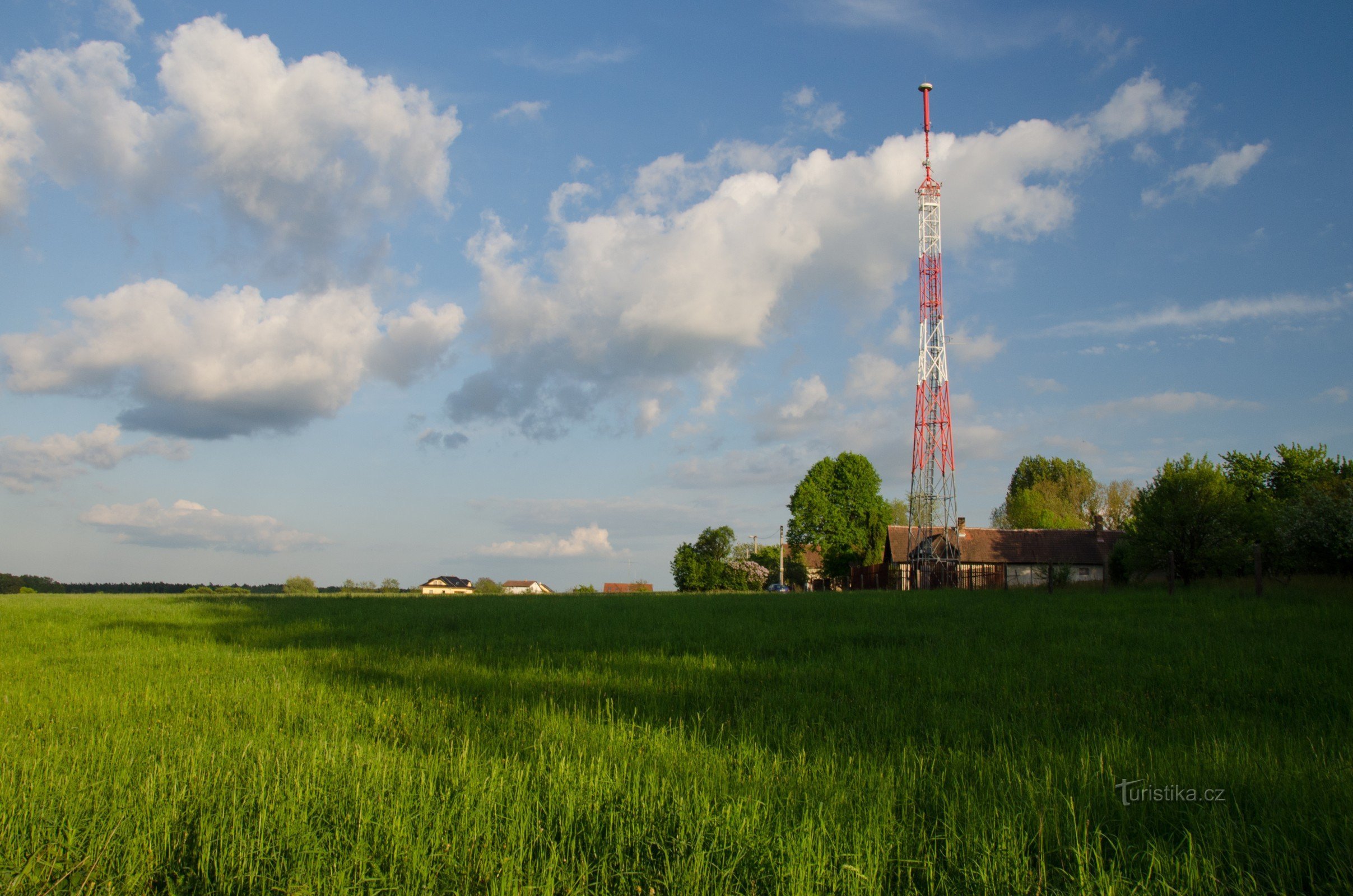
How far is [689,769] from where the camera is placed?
4934 millimetres

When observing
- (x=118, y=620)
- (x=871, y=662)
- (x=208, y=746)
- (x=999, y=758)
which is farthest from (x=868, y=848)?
(x=118, y=620)

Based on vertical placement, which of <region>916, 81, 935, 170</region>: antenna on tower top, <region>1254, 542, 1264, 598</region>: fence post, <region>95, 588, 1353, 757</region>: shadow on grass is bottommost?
<region>95, 588, 1353, 757</region>: shadow on grass

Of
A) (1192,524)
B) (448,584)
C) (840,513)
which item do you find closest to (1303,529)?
(1192,524)

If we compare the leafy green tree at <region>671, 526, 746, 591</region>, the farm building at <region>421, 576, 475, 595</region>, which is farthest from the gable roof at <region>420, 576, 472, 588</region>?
the leafy green tree at <region>671, 526, 746, 591</region>

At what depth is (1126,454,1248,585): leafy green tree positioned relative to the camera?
90.9 ft

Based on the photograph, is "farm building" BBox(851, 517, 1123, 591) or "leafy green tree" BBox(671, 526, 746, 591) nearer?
"farm building" BBox(851, 517, 1123, 591)

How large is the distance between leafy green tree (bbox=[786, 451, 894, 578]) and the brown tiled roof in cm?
1234

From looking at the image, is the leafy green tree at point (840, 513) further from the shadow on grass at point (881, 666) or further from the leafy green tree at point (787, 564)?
the shadow on grass at point (881, 666)

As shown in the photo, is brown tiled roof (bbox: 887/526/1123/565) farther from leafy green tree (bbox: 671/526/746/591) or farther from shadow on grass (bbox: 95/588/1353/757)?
shadow on grass (bbox: 95/588/1353/757)

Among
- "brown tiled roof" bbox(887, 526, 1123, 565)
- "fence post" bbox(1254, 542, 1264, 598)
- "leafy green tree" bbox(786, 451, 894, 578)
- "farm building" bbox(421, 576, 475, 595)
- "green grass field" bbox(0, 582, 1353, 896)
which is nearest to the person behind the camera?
"green grass field" bbox(0, 582, 1353, 896)

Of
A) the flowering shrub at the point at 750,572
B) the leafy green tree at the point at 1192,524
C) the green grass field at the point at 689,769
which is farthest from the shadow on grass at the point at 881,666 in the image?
the flowering shrub at the point at 750,572

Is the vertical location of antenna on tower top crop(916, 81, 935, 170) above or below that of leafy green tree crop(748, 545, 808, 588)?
above

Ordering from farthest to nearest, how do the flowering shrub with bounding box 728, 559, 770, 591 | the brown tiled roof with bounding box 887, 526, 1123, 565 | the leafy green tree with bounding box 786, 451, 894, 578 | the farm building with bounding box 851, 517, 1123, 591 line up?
the flowering shrub with bounding box 728, 559, 770, 591
the leafy green tree with bounding box 786, 451, 894, 578
the brown tiled roof with bounding box 887, 526, 1123, 565
the farm building with bounding box 851, 517, 1123, 591

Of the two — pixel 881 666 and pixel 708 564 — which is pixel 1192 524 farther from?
pixel 708 564
